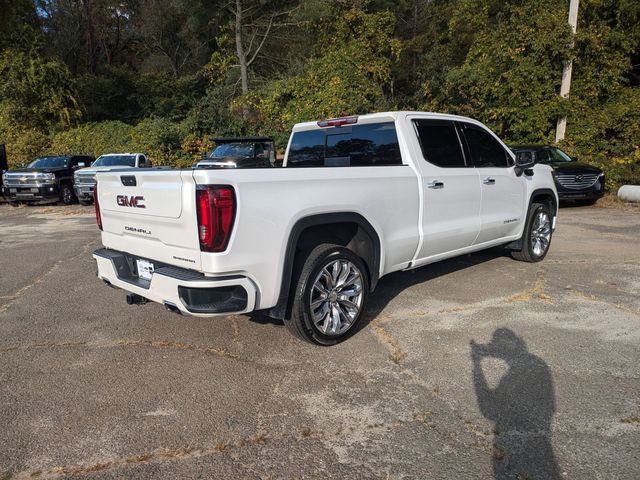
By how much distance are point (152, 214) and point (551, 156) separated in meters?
13.2

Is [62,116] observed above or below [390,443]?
above

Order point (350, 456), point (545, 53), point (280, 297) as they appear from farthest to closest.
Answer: point (545, 53) → point (280, 297) → point (350, 456)

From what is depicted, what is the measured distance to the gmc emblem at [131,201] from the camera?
373cm

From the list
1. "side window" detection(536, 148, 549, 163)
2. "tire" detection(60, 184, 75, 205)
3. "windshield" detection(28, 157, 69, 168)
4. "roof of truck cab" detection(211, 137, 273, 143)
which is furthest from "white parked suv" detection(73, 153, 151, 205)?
"side window" detection(536, 148, 549, 163)

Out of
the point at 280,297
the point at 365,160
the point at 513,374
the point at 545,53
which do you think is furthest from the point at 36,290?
the point at 545,53

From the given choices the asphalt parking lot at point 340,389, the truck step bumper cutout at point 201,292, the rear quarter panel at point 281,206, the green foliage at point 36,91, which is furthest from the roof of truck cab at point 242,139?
the green foliage at point 36,91

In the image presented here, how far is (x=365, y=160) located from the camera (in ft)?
15.9

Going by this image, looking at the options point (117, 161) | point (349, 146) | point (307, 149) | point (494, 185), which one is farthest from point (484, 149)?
point (117, 161)

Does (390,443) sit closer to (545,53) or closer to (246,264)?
(246,264)

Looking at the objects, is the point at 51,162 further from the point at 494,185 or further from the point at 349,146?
the point at 494,185

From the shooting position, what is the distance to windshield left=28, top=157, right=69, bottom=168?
16109mm

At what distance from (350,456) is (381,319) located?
2123 mm

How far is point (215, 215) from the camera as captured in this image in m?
3.15

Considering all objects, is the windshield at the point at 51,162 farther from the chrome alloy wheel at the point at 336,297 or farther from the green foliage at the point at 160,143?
the chrome alloy wheel at the point at 336,297
